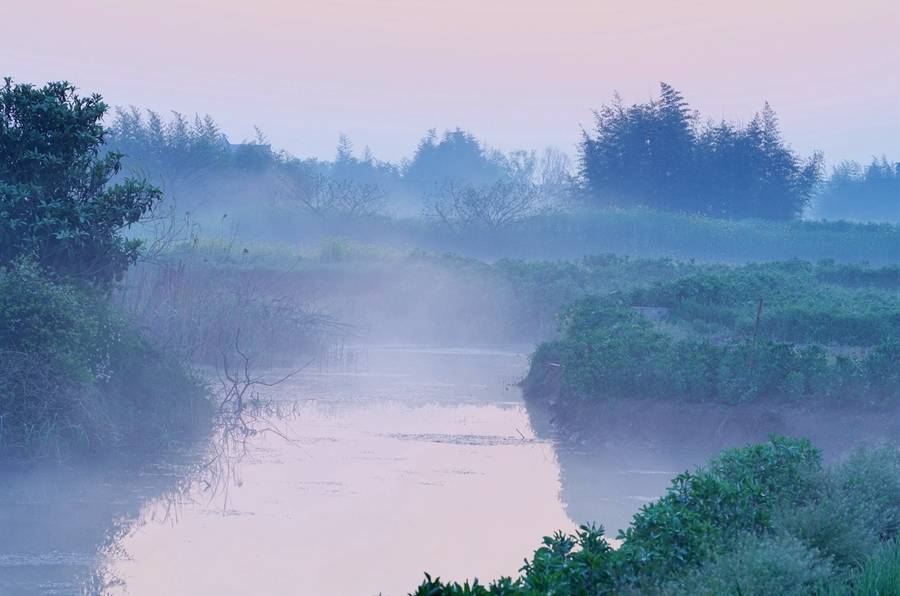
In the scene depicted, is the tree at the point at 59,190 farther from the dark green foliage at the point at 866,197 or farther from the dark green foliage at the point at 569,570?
the dark green foliage at the point at 866,197

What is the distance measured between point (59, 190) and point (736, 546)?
13.8 meters

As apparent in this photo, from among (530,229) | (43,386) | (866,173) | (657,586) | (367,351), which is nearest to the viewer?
(657,586)

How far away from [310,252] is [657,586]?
36.9 m

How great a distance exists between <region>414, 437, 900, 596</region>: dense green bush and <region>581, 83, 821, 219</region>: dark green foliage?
5382 centimetres

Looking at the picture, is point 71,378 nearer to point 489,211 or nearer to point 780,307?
point 780,307

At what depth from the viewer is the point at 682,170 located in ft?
212

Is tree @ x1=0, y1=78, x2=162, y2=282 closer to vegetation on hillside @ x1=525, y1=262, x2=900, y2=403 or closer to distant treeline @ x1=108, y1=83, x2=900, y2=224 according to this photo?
vegetation on hillside @ x1=525, y1=262, x2=900, y2=403

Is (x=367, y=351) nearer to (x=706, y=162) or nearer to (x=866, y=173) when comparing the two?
(x=706, y=162)

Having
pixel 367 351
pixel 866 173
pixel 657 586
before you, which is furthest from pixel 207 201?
pixel 866 173

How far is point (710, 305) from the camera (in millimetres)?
27047

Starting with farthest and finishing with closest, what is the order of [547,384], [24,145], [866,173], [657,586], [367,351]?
[866,173] → [367,351] → [547,384] → [24,145] → [657,586]

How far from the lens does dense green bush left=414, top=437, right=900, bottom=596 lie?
7602mm

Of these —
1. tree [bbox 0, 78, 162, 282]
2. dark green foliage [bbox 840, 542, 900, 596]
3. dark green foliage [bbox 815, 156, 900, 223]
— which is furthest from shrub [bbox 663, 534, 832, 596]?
dark green foliage [bbox 815, 156, 900, 223]

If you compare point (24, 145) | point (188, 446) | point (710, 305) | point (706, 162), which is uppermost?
point (706, 162)
